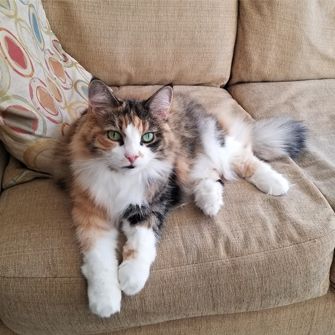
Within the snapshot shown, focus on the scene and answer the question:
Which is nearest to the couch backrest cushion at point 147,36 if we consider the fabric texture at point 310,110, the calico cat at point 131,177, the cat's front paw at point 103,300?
the fabric texture at point 310,110

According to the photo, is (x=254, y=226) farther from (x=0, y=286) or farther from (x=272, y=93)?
(x=272, y=93)

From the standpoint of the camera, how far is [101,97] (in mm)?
949

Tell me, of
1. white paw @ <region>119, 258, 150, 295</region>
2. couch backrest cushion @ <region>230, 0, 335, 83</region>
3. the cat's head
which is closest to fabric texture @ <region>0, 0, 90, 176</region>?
the cat's head

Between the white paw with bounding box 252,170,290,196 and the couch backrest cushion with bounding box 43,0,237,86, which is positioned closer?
the white paw with bounding box 252,170,290,196

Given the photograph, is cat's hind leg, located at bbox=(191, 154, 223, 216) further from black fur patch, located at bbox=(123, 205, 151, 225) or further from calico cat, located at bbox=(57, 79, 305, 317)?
black fur patch, located at bbox=(123, 205, 151, 225)

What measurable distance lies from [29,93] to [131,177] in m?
0.42

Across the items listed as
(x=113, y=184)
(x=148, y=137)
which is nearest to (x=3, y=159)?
(x=113, y=184)

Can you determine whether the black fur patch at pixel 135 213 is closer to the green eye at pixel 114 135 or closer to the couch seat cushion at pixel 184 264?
the couch seat cushion at pixel 184 264

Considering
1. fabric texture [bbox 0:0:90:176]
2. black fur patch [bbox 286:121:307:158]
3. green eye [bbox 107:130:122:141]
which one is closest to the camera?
green eye [bbox 107:130:122:141]

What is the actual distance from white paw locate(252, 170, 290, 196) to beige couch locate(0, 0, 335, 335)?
0.09 feet

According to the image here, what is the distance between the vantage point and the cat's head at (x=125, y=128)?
926 mm

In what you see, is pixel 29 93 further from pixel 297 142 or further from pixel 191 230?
pixel 297 142

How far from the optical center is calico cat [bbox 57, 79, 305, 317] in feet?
2.89

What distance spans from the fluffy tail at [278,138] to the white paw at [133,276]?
68 centimetres
